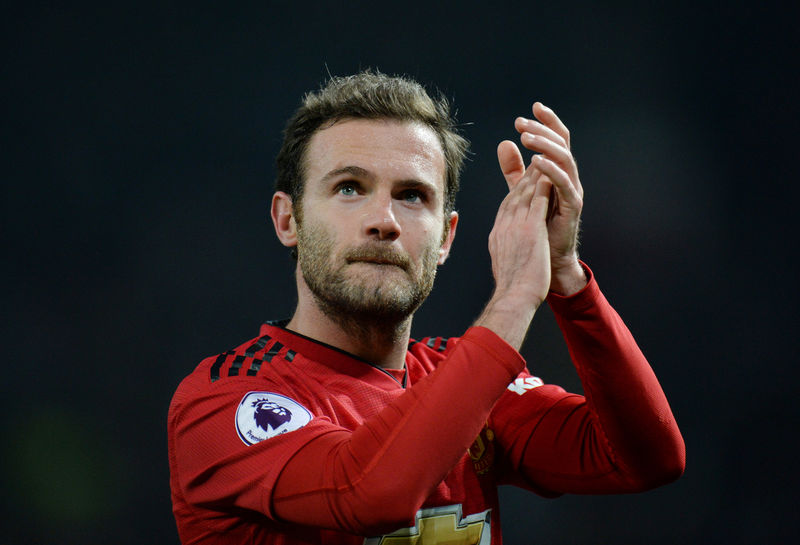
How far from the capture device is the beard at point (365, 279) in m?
1.23

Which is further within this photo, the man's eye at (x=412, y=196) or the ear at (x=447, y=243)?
the ear at (x=447, y=243)

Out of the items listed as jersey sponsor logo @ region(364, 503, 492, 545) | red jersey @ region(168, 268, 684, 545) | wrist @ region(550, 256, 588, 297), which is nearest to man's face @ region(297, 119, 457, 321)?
red jersey @ region(168, 268, 684, 545)

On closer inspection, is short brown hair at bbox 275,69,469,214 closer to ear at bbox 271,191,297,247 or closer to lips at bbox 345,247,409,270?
ear at bbox 271,191,297,247

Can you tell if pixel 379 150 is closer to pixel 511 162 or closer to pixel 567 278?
pixel 511 162

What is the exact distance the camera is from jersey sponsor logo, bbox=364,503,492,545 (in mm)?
1188

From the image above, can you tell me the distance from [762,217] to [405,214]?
6.02 feet

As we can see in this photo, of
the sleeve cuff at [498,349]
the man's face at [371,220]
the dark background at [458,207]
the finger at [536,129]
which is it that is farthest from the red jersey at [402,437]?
the dark background at [458,207]

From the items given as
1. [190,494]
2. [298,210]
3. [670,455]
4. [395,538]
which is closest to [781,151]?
[670,455]

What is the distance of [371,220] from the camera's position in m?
1.23

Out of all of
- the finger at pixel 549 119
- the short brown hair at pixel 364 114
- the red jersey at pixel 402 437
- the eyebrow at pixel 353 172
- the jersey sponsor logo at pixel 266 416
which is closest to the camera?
the red jersey at pixel 402 437

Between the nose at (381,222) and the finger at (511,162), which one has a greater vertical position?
the finger at (511,162)

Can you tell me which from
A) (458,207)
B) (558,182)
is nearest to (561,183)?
(558,182)

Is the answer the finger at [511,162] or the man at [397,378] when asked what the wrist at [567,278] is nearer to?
the man at [397,378]

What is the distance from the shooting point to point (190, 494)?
1135 mm
